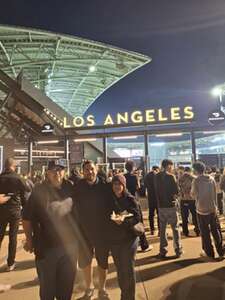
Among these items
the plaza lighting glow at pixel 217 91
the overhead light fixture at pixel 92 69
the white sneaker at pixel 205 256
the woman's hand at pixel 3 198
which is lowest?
the white sneaker at pixel 205 256

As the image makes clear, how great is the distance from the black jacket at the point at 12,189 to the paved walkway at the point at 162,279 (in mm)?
1073

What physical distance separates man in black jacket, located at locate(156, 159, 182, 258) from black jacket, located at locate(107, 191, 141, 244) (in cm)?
260

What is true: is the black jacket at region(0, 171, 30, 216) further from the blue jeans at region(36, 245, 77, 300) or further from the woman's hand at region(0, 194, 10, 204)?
the blue jeans at region(36, 245, 77, 300)

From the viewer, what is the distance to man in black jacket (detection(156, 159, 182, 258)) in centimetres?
646

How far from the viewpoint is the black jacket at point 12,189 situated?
592cm

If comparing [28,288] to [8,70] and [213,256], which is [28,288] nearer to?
[213,256]

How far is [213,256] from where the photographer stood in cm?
632

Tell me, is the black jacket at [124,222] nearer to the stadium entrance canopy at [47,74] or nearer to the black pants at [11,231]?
the black pants at [11,231]

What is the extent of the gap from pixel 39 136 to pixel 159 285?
1809 centimetres

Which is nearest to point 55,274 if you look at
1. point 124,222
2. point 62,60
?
point 124,222

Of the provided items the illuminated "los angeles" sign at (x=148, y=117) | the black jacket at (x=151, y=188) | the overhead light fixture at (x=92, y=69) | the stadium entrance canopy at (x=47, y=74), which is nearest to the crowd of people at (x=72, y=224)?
the black jacket at (x=151, y=188)

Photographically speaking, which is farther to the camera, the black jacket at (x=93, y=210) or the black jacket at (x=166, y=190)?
the black jacket at (x=166, y=190)

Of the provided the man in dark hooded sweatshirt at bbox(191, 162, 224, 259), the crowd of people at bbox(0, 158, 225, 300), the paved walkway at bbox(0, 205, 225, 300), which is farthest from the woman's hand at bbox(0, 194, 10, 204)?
the man in dark hooded sweatshirt at bbox(191, 162, 224, 259)

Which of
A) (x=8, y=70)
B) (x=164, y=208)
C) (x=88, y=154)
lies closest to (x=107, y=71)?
(x=8, y=70)
